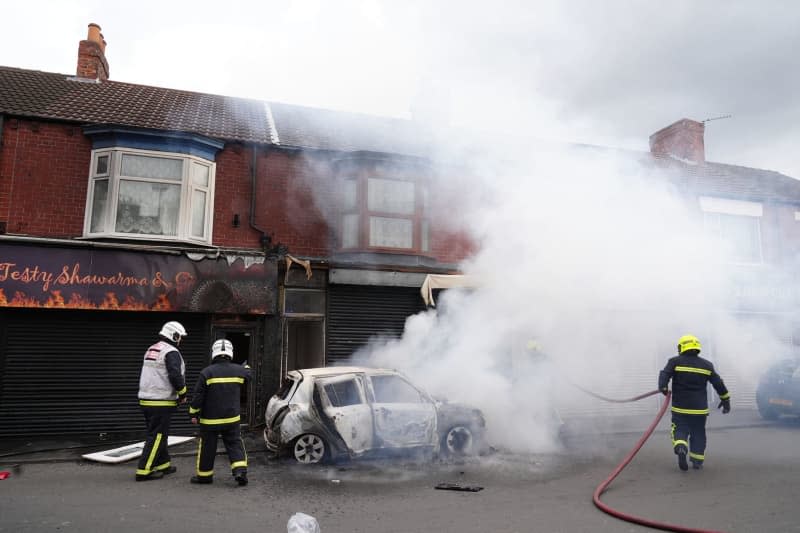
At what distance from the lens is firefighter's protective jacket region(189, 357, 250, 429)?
238 inches

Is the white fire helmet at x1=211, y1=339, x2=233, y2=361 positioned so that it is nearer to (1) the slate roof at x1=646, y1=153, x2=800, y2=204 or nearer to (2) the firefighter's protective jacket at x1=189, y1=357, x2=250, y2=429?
(2) the firefighter's protective jacket at x1=189, y1=357, x2=250, y2=429

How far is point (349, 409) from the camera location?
713cm

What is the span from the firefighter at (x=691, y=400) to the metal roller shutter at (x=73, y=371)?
8.20 metres

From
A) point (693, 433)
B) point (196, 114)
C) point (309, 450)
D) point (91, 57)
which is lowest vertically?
point (309, 450)

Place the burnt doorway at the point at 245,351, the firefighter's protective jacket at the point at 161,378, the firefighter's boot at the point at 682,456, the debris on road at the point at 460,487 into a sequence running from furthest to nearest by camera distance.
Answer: the burnt doorway at the point at 245,351, the firefighter's boot at the point at 682,456, the firefighter's protective jacket at the point at 161,378, the debris on road at the point at 460,487

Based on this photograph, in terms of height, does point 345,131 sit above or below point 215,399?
above

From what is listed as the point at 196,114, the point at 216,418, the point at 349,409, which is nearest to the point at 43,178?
the point at 196,114

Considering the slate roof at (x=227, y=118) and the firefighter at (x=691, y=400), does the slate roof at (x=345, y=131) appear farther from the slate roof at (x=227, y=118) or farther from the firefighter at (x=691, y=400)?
the firefighter at (x=691, y=400)

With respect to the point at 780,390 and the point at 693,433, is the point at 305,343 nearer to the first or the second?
the point at 693,433

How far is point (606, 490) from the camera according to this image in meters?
5.78

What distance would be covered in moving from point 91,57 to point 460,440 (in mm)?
12716

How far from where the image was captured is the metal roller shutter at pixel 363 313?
35.8 feet

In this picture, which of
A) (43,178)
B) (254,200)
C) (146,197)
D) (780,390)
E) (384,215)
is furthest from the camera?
(384,215)

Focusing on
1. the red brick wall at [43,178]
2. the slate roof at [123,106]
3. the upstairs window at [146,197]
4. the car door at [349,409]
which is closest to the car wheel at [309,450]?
the car door at [349,409]
